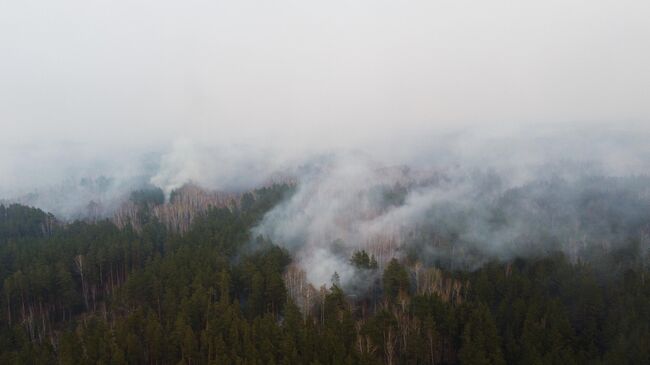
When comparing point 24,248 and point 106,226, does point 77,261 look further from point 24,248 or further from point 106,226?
point 106,226

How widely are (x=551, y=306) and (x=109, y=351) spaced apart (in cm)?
5014

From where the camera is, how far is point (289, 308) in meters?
51.3

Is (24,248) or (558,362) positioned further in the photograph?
(24,248)

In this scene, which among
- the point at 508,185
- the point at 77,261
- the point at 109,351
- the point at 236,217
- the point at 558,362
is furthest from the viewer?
the point at 508,185

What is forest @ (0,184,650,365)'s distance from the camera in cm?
4406

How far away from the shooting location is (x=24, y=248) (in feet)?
271

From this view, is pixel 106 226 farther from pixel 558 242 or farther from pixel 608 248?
pixel 608 248

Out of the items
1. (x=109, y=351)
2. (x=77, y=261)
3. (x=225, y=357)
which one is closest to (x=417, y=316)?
(x=225, y=357)

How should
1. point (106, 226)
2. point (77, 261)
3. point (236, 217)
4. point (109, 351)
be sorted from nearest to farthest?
point (109, 351) → point (77, 261) → point (106, 226) → point (236, 217)

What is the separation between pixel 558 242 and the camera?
265 feet

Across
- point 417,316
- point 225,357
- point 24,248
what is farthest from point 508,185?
point 24,248

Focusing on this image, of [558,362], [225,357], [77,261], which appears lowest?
[558,362]

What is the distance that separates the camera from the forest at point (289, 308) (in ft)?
145

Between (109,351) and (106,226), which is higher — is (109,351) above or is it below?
below
